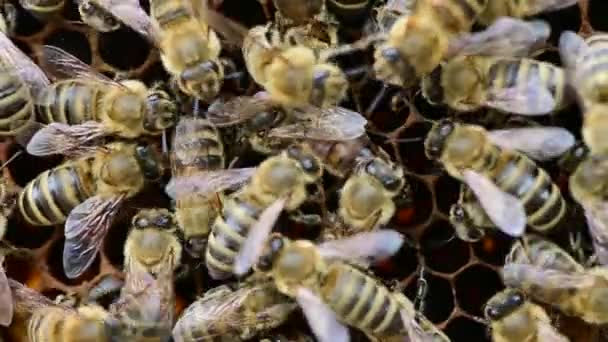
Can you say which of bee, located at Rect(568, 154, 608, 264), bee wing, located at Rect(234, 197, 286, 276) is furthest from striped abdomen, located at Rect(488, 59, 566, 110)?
bee wing, located at Rect(234, 197, 286, 276)

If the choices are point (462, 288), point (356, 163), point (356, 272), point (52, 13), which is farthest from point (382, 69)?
point (52, 13)

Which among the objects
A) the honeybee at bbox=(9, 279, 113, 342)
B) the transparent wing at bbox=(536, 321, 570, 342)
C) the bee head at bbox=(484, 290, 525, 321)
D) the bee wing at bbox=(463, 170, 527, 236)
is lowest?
the honeybee at bbox=(9, 279, 113, 342)

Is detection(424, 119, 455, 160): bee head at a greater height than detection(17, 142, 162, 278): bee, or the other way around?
detection(424, 119, 455, 160): bee head

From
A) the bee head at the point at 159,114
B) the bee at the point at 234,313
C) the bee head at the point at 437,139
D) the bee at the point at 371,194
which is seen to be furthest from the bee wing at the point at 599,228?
the bee head at the point at 159,114

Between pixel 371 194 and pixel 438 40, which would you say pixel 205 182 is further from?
pixel 438 40

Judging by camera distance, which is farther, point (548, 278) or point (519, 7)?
point (519, 7)

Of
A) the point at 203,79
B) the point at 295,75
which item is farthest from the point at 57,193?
the point at 295,75

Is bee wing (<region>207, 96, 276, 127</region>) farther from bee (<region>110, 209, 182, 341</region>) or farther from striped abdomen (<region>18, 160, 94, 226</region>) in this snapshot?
striped abdomen (<region>18, 160, 94, 226</region>)

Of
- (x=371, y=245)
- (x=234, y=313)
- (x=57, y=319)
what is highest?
(x=371, y=245)

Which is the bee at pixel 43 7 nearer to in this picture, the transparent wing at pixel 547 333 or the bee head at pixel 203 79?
the bee head at pixel 203 79
